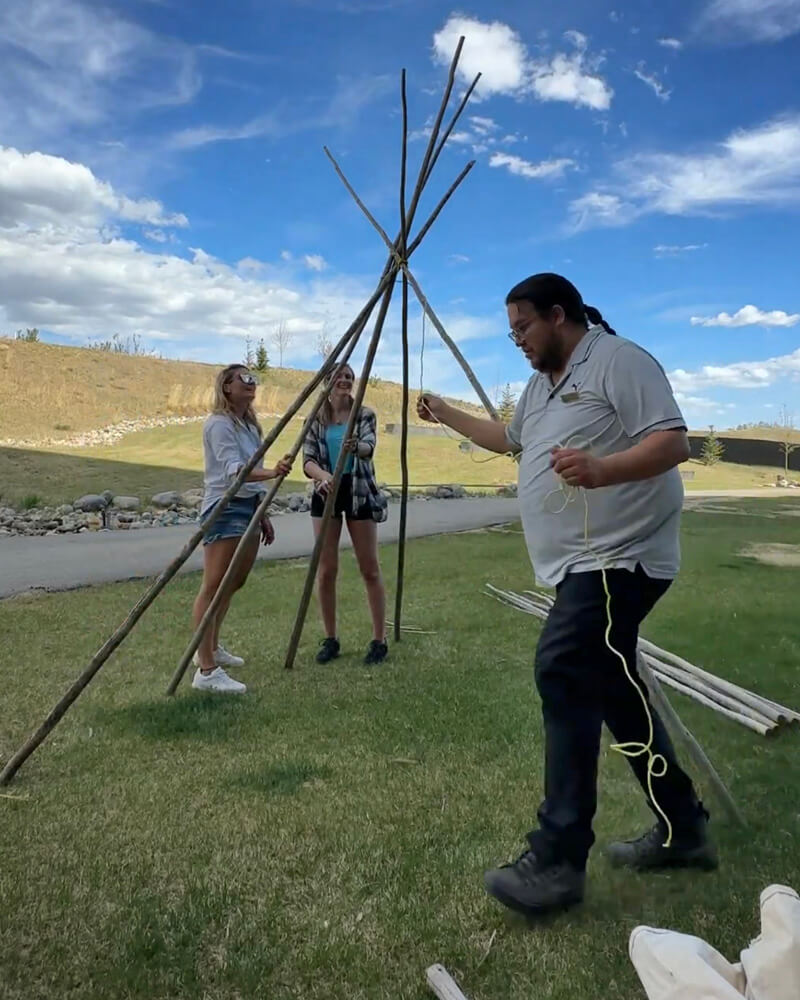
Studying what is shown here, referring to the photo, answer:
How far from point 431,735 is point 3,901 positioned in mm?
1751

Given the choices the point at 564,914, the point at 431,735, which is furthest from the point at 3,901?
the point at 431,735

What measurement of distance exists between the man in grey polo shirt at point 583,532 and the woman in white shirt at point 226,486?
6.44 feet

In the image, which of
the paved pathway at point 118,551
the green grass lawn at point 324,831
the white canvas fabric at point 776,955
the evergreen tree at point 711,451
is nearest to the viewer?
the white canvas fabric at point 776,955

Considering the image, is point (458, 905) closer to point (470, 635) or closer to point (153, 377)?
point (470, 635)

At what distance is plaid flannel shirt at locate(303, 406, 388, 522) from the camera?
15.1 feet

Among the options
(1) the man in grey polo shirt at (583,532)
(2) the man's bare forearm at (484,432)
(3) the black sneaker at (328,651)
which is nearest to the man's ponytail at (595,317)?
(1) the man in grey polo shirt at (583,532)

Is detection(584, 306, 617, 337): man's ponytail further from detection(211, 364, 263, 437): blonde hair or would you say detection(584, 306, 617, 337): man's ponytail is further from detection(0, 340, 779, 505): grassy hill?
detection(0, 340, 779, 505): grassy hill

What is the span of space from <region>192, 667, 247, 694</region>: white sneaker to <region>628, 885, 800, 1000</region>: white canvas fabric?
2.72 m

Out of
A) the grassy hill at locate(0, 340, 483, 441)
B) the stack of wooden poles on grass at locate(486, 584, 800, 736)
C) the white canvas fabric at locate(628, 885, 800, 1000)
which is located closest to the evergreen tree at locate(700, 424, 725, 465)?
the grassy hill at locate(0, 340, 483, 441)

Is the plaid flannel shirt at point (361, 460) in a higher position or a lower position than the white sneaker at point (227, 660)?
higher

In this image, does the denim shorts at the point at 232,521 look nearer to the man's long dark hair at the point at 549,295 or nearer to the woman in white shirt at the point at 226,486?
the woman in white shirt at the point at 226,486

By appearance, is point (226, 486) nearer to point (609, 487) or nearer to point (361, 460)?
point (361, 460)

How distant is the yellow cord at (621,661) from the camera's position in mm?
2205

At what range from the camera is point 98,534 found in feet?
35.9
